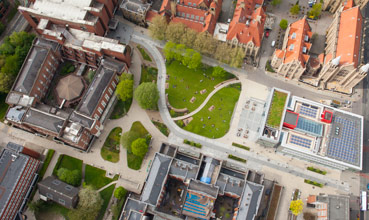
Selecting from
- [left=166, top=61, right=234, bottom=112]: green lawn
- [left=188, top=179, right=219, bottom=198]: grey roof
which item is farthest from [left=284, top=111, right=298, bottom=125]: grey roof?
[left=188, top=179, right=219, bottom=198]: grey roof

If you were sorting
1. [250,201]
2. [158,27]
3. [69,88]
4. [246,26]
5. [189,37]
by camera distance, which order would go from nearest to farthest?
[250,201] → [69,88] → [189,37] → [246,26] → [158,27]

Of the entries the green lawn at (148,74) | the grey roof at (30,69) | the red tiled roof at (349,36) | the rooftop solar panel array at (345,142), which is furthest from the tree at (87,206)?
the red tiled roof at (349,36)

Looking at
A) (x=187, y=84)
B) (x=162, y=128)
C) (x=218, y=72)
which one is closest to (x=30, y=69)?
(x=162, y=128)

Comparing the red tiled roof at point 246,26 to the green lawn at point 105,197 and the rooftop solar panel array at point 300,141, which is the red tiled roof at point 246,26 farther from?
the green lawn at point 105,197

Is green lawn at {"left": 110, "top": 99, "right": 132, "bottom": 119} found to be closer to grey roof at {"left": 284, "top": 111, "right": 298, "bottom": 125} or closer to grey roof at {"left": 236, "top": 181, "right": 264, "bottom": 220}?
grey roof at {"left": 236, "top": 181, "right": 264, "bottom": 220}

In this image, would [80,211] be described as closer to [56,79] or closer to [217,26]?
[56,79]

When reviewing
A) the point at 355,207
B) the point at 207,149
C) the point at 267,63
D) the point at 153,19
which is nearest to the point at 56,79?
the point at 153,19

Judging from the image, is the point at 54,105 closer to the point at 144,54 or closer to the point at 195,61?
the point at 144,54
